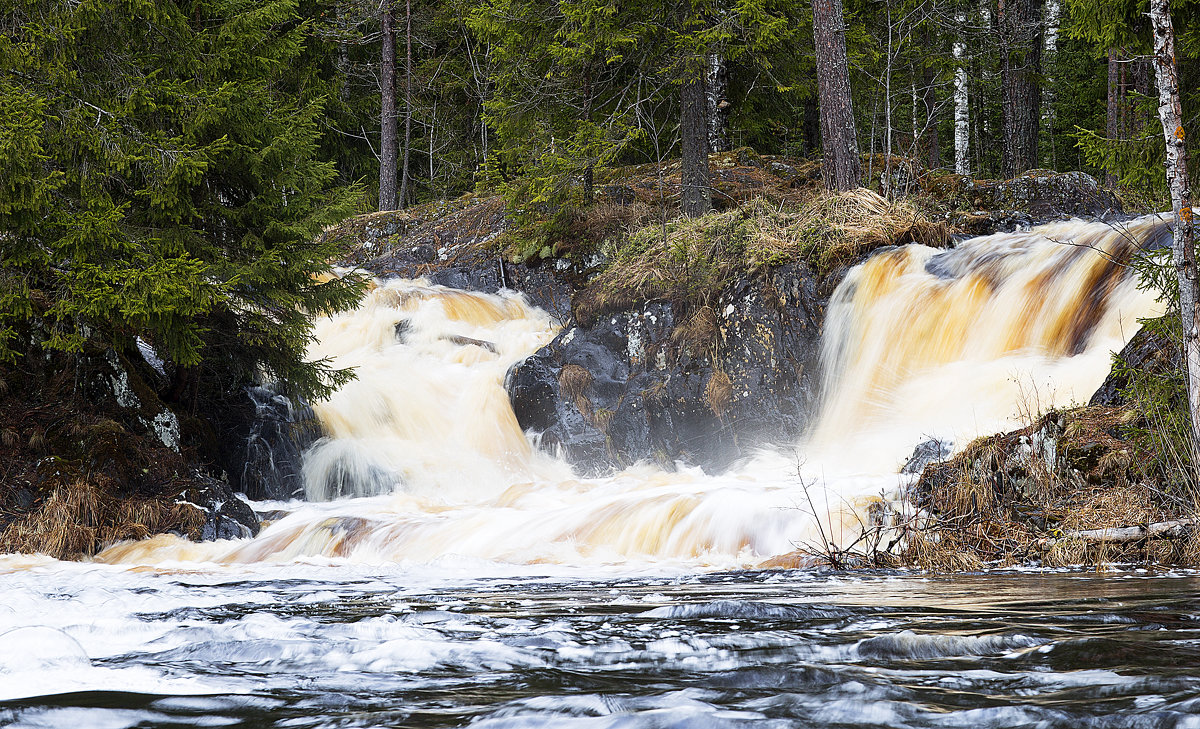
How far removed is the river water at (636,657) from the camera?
1.93m

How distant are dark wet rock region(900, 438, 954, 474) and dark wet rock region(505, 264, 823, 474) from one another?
225 centimetres

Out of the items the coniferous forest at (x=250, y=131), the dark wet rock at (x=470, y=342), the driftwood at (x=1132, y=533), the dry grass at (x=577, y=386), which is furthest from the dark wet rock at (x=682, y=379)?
the driftwood at (x=1132, y=533)

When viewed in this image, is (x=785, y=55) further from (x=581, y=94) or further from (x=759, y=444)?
(x=759, y=444)

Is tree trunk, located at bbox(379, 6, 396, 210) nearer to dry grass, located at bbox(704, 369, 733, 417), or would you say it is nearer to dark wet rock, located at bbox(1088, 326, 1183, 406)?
dry grass, located at bbox(704, 369, 733, 417)

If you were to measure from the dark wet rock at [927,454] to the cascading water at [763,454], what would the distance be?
311 mm

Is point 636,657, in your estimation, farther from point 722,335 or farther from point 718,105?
point 718,105

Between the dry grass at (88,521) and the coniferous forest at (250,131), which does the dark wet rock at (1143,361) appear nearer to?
the coniferous forest at (250,131)

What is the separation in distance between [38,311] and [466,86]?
54.4ft

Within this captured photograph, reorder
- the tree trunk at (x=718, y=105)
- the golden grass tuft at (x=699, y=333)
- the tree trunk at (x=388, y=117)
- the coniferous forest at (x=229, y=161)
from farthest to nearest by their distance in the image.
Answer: the tree trunk at (x=388, y=117) < the tree trunk at (x=718, y=105) < the golden grass tuft at (x=699, y=333) < the coniferous forest at (x=229, y=161)

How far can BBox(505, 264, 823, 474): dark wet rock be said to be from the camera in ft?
33.9

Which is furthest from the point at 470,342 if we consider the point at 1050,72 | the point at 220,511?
the point at 1050,72

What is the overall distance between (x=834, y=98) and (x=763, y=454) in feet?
16.5

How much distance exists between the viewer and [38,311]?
321 inches

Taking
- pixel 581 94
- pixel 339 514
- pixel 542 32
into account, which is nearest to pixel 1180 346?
pixel 339 514
